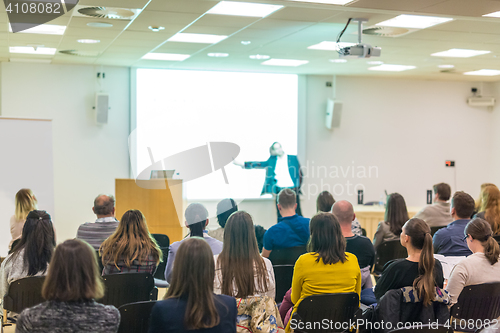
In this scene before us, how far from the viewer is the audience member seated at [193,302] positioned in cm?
206

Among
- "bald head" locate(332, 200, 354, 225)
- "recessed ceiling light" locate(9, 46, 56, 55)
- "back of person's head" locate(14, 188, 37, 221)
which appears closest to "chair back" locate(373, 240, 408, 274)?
"bald head" locate(332, 200, 354, 225)

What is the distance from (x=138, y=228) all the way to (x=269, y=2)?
2.55 meters

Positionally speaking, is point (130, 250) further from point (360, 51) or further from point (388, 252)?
point (360, 51)

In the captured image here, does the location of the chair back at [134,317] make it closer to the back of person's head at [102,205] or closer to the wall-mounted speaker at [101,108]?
the back of person's head at [102,205]

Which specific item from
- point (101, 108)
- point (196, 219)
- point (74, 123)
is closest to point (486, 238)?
point (196, 219)

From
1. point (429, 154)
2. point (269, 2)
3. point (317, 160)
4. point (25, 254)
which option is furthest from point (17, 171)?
point (429, 154)

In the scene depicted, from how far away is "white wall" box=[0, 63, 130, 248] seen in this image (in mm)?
8547

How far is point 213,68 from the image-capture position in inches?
363

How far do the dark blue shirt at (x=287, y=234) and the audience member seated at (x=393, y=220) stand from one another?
43.9 inches

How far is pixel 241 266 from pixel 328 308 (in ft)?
1.89

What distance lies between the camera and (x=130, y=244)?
3488mm

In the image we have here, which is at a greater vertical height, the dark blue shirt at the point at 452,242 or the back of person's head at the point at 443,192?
the back of person's head at the point at 443,192

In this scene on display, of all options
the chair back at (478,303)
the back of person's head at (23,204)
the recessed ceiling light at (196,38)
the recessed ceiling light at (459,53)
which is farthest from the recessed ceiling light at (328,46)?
the chair back at (478,303)

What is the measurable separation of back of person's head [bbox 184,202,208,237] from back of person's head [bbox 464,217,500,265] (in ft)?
6.07
